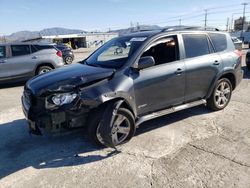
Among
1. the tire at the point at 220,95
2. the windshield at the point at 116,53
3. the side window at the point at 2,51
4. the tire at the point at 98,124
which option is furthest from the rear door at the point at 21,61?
the tire at the point at 220,95

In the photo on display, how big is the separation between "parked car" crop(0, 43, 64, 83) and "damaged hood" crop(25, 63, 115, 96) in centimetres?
559

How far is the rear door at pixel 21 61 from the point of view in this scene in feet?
31.0

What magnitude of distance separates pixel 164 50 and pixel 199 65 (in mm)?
840

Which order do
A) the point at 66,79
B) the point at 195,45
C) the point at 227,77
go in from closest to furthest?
the point at 66,79 → the point at 195,45 → the point at 227,77

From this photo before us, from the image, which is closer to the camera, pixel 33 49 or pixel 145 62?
pixel 145 62

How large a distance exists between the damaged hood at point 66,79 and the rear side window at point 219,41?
8.66ft

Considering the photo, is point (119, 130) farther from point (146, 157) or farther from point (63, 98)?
point (63, 98)

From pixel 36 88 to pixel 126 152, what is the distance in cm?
Answer: 174

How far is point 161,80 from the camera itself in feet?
14.9

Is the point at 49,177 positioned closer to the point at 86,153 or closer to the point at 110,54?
the point at 86,153

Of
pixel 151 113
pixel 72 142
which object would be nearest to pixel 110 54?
pixel 151 113

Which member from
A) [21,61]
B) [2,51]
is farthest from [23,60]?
[2,51]

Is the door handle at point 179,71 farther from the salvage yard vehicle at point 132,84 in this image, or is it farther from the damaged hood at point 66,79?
the damaged hood at point 66,79

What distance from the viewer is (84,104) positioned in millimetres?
3762
